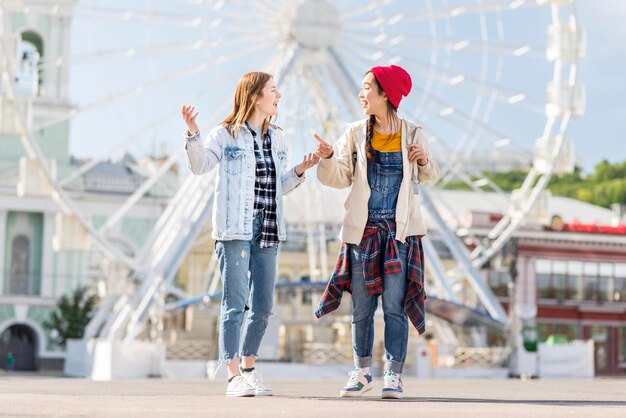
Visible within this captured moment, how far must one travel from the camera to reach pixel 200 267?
6391cm

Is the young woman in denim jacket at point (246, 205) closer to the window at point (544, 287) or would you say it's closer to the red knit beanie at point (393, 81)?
the red knit beanie at point (393, 81)

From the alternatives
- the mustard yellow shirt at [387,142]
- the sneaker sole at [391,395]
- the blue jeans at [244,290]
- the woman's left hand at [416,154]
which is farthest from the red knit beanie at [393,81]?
the sneaker sole at [391,395]

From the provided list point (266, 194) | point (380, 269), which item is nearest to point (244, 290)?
point (266, 194)

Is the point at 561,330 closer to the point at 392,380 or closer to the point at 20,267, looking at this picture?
the point at 20,267

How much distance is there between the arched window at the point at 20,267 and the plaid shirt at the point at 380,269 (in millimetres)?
57378

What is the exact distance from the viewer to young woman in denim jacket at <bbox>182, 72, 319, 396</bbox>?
8.52 metres

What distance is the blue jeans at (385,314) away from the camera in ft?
28.1

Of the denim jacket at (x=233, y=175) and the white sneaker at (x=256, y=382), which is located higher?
the denim jacket at (x=233, y=175)

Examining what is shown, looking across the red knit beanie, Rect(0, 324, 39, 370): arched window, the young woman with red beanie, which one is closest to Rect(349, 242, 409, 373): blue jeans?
the young woman with red beanie

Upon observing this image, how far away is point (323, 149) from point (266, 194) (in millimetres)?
486

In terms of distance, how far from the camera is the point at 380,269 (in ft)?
28.4

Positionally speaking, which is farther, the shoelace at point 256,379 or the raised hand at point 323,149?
the raised hand at point 323,149

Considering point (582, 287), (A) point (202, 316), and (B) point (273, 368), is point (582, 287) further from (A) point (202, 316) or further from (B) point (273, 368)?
(B) point (273, 368)

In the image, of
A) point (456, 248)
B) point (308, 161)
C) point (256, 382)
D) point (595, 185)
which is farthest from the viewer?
point (595, 185)
